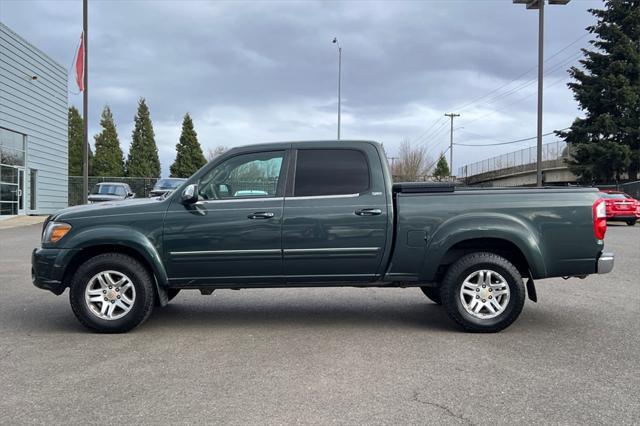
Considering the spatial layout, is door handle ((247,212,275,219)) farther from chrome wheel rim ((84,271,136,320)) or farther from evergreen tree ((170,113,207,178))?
evergreen tree ((170,113,207,178))

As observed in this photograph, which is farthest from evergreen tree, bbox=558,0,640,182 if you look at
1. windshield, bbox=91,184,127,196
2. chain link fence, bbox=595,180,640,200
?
windshield, bbox=91,184,127,196

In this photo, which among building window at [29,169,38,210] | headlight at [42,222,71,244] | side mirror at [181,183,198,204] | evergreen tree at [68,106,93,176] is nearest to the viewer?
side mirror at [181,183,198,204]

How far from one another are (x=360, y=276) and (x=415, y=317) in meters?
1.11

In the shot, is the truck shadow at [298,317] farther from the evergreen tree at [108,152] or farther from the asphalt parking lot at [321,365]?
the evergreen tree at [108,152]

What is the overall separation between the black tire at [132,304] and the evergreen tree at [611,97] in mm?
30876

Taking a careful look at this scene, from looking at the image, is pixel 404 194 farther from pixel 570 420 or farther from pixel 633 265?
pixel 633 265

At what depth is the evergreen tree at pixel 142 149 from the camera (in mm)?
55281

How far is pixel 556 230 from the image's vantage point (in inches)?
217

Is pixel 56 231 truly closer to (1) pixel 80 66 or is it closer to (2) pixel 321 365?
(2) pixel 321 365

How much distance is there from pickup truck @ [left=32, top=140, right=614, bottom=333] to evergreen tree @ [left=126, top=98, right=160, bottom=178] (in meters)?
51.8

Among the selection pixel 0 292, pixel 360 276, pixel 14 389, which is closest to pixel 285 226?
pixel 360 276

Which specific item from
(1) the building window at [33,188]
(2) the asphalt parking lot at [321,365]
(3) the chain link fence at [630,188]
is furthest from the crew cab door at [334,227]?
(3) the chain link fence at [630,188]

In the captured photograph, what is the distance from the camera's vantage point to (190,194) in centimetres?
546

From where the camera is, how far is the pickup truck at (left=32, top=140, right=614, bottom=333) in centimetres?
552
